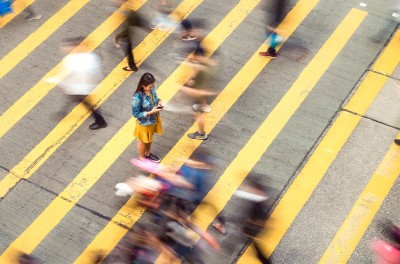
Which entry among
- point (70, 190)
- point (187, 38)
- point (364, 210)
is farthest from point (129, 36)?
point (364, 210)

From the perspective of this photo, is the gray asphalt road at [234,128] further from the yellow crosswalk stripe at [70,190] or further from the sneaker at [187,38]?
the sneaker at [187,38]

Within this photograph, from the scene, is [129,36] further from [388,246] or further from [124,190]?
[388,246]

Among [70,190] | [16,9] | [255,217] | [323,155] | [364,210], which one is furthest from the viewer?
[16,9]

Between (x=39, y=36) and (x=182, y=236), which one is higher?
(x=39, y=36)

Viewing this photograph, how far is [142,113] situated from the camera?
8664mm

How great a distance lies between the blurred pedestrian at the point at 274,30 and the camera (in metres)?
11.5

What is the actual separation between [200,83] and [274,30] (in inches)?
118

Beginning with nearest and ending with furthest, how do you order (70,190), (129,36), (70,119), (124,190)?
(124,190), (70,190), (70,119), (129,36)

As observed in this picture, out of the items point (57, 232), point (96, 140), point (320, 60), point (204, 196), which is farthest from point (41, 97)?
point (320, 60)

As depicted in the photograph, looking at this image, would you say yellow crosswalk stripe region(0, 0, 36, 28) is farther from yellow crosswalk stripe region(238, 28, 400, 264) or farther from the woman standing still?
yellow crosswalk stripe region(238, 28, 400, 264)

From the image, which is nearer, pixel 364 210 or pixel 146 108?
pixel 146 108

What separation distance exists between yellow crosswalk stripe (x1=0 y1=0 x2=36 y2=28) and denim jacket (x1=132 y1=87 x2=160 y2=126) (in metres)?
5.64

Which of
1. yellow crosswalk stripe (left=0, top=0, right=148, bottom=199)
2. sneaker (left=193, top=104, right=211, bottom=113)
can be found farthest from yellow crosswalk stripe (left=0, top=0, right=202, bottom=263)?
sneaker (left=193, top=104, right=211, bottom=113)

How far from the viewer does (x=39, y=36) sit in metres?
12.4
